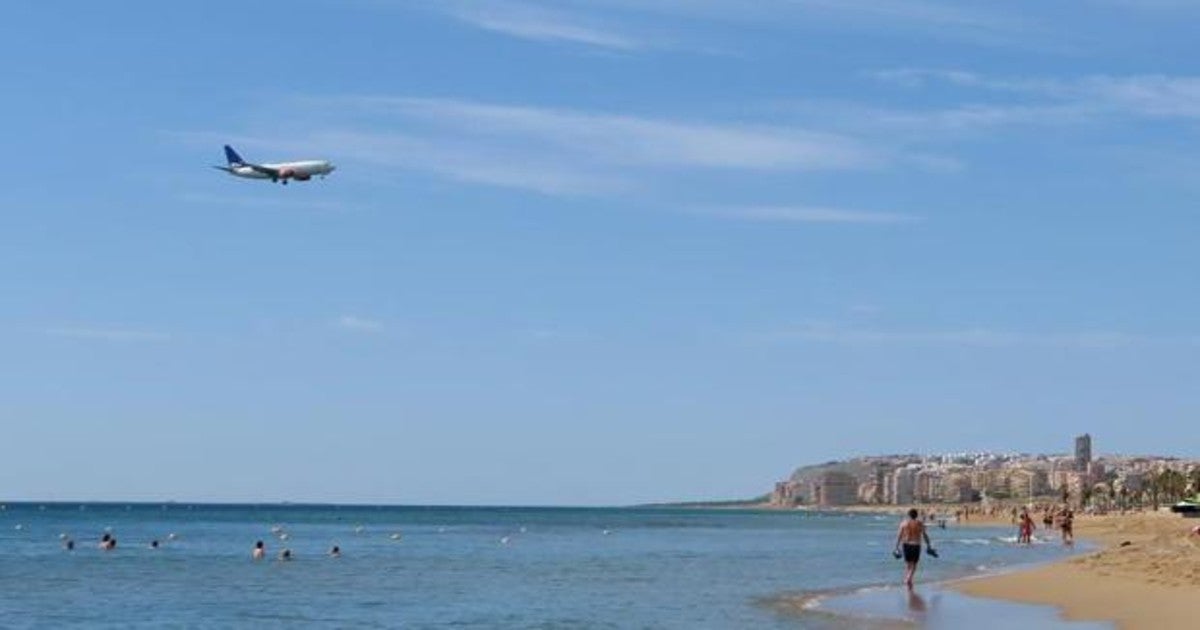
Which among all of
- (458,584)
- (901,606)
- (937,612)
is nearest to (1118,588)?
(901,606)

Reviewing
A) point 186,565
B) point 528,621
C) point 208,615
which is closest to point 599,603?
point 528,621

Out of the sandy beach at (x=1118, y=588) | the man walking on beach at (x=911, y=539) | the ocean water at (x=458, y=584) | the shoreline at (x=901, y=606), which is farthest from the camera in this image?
the man walking on beach at (x=911, y=539)

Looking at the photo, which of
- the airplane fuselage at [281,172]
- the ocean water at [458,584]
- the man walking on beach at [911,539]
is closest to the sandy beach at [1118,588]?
the man walking on beach at [911,539]

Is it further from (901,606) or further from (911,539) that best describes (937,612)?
(911,539)

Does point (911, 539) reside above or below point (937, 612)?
above

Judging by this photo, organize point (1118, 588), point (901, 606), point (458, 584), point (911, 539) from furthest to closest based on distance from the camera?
point (458, 584)
point (911, 539)
point (1118, 588)
point (901, 606)

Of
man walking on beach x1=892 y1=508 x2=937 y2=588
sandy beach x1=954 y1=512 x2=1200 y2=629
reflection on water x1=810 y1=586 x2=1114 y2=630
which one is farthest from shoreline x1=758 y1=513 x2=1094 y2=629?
man walking on beach x1=892 y1=508 x2=937 y2=588

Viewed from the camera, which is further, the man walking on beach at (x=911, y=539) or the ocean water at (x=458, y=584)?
the man walking on beach at (x=911, y=539)

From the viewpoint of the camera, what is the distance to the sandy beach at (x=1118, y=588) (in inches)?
1035

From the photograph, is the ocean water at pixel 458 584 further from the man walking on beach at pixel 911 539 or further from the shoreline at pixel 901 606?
the man walking on beach at pixel 911 539

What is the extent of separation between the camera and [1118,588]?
106 ft

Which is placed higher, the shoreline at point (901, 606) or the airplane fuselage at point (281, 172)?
the airplane fuselage at point (281, 172)

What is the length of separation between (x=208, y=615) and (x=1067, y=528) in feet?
149

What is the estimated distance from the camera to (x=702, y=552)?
6931 centimetres
